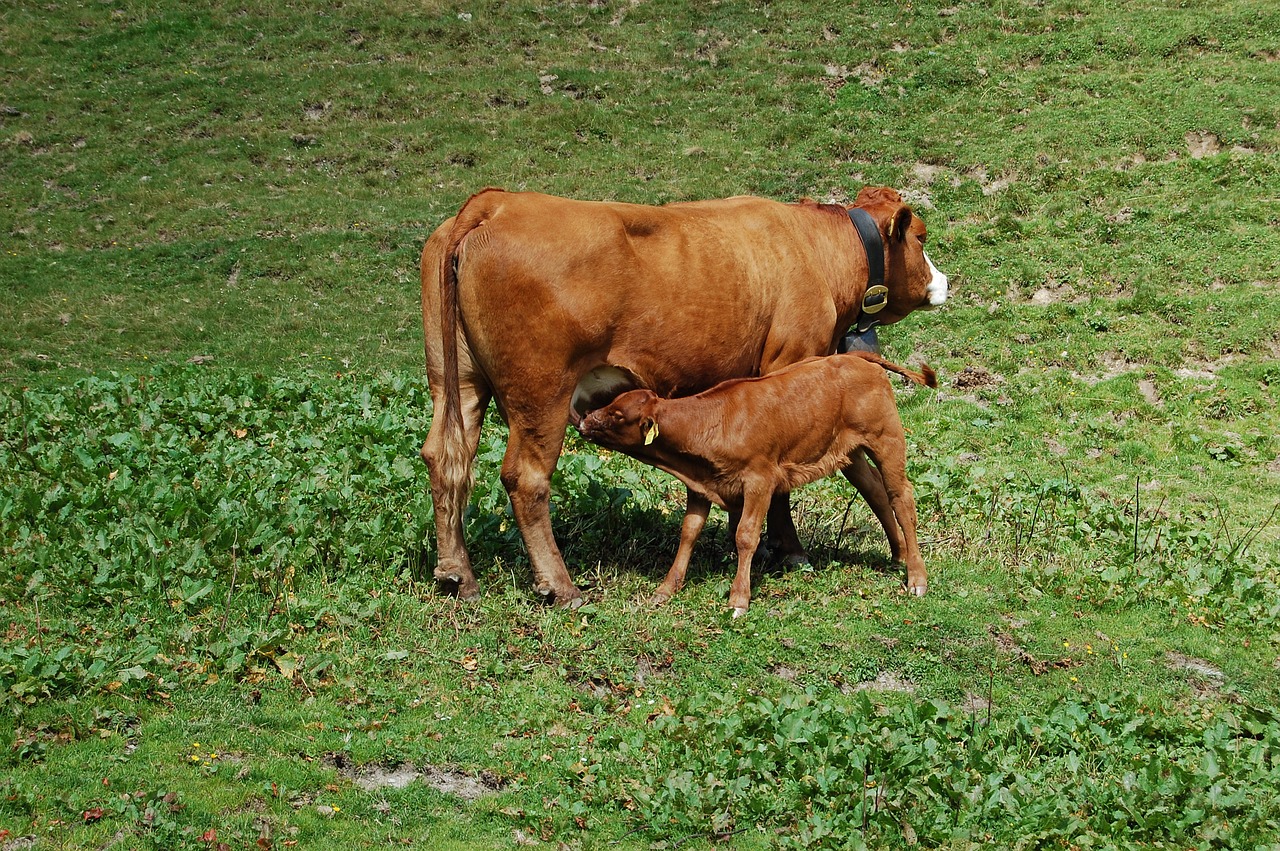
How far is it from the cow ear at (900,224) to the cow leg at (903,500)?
2.01 metres

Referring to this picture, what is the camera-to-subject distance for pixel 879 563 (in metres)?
9.30

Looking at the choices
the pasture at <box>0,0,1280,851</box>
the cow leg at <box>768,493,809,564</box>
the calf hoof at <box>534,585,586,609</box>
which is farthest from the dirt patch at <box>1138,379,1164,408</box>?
the calf hoof at <box>534,585,586,609</box>

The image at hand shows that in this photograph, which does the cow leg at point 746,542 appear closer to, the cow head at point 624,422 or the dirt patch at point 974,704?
the cow head at point 624,422

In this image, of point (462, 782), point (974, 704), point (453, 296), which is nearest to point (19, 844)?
point (462, 782)

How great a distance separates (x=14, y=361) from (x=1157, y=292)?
17470mm

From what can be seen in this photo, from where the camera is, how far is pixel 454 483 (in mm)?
7973

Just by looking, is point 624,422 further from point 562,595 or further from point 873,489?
point 873,489

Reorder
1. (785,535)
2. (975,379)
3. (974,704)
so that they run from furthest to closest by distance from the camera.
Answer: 1. (975,379)
2. (785,535)
3. (974,704)

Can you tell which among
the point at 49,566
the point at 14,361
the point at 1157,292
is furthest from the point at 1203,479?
the point at 14,361

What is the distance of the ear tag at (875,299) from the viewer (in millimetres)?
9555

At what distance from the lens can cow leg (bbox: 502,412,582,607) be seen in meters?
7.80

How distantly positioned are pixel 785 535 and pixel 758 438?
1.33m

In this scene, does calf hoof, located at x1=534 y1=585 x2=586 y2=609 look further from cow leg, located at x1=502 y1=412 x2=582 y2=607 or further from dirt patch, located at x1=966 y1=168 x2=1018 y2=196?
dirt patch, located at x1=966 y1=168 x2=1018 y2=196

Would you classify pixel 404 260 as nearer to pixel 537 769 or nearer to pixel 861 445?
pixel 861 445
